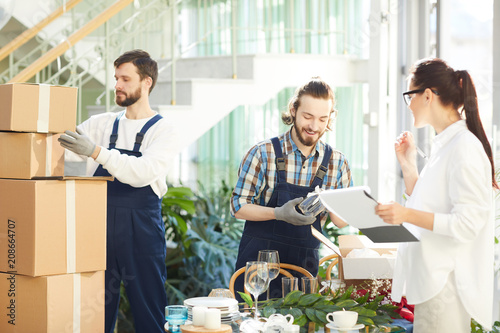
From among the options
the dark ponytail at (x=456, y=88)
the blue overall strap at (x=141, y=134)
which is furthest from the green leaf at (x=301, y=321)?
the blue overall strap at (x=141, y=134)

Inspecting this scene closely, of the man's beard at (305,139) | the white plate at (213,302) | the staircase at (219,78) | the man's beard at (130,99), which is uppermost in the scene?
the staircase at (219,78)

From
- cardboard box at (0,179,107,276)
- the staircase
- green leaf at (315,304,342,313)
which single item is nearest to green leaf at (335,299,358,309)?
green leaf at (315,304,342,313)

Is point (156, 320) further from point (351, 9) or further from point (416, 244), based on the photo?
point (351, 9)

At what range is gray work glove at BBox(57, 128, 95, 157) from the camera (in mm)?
2432

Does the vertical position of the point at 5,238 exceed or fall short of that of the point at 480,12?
it falls short

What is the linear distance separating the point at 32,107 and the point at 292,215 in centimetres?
103

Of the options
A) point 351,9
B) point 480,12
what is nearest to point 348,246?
point 480,12

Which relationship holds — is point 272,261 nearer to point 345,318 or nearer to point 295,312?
point 295,312

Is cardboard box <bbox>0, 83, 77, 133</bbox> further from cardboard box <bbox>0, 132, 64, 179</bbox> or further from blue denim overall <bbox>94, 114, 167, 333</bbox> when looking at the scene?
blue denim overall <bbox>94, 114, 167, 333</bbox>

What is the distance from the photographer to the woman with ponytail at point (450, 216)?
1.87 m

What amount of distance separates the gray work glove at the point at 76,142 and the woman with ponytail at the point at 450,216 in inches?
45.9

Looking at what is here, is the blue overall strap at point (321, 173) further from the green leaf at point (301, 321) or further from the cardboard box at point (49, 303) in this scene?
the cardboard box at point (49, 303)

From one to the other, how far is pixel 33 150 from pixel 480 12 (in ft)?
8.26

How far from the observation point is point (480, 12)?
362cm
